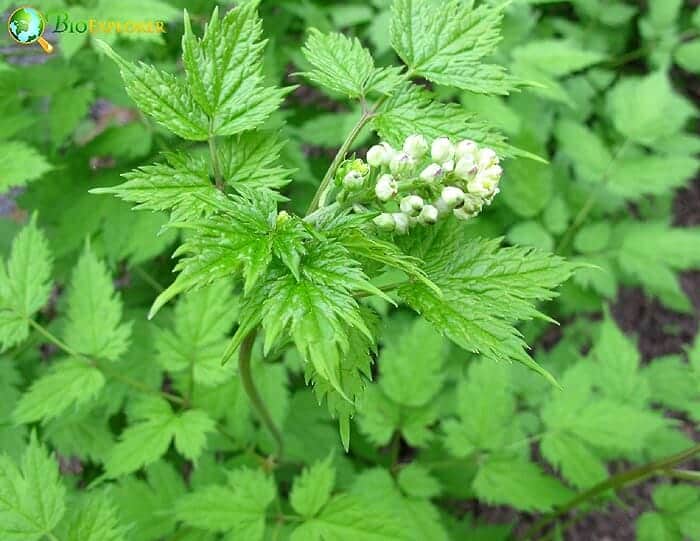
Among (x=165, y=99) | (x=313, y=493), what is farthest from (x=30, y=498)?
(x=165, y=99)

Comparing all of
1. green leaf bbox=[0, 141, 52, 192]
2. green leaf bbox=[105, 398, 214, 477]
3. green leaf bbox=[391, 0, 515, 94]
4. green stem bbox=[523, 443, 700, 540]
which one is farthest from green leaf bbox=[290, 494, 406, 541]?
green leaf bbox=[0, 141, 52, 192]

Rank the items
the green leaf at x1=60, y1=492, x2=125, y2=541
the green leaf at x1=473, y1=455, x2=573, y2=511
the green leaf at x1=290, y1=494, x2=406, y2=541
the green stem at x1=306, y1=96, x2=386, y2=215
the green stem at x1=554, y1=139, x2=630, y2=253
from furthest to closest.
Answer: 1. the green stem at x1=554, y1=139, x2=630, y2=253
2. the green leaf at x1=473, y1=455, x2=573, y2=511
3. the green leaf at x1=290, y1=494, x2=406, y2=541
4. the green leaf at x1=60, y1=492, x2=125, y2=541
5. the green stem at x1=306, y1=96, x2=386, y2=215

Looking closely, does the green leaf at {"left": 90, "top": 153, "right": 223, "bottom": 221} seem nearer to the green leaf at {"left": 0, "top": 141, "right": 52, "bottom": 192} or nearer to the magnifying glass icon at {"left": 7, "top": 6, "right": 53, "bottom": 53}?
the green leaf at {"left": 0, "top": 141, "right": 52, "bottom": 192}

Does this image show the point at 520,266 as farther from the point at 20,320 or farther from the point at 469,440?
the point at 20,320

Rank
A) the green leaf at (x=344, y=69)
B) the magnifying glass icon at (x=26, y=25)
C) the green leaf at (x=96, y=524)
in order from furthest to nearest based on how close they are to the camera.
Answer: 1. the magnifying glass icon at (x=26, y=25)
2. the green leaf at (x=96, y=524)
3. the green leaf at (x=344, y=69)

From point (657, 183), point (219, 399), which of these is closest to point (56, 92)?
point (219, 399)

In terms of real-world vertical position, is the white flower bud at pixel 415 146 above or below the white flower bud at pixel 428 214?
above

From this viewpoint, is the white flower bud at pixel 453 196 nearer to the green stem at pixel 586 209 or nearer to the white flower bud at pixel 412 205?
the white flower bud at pixel 412 205

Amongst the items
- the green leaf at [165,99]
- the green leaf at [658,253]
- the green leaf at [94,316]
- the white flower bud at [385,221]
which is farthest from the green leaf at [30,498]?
the green leaf at [658,253]
